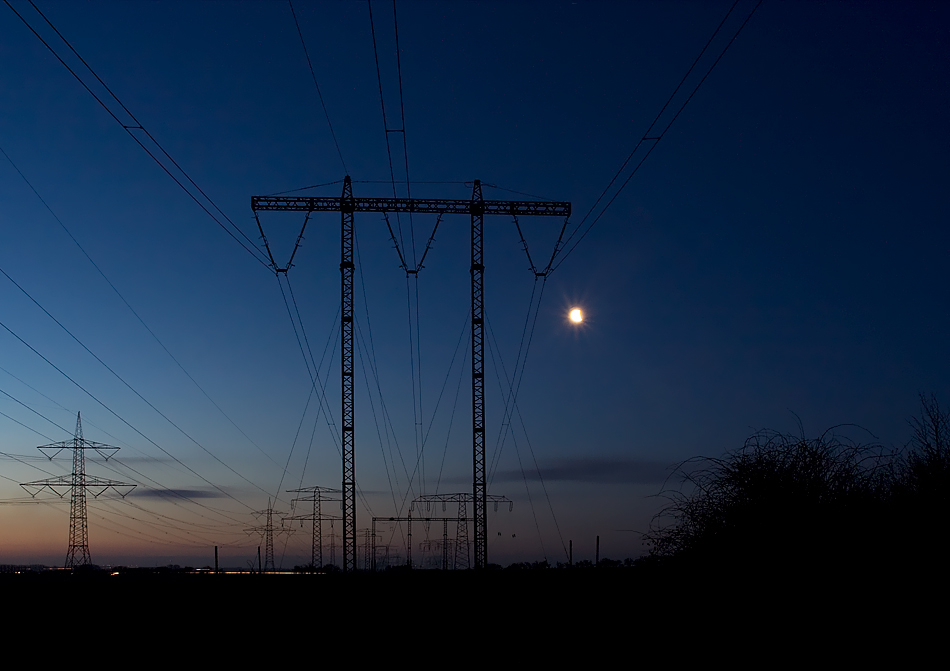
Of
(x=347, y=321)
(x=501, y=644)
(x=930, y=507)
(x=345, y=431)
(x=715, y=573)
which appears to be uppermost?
(x=347, y=321)

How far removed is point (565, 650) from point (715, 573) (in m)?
3.53

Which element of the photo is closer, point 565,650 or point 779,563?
point 779,563

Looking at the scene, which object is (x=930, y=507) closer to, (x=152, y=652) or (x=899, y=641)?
(x=899, y=641)

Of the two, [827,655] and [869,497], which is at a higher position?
[869,497]

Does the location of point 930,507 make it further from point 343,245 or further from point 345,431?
point 343,245

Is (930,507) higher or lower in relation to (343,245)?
lower

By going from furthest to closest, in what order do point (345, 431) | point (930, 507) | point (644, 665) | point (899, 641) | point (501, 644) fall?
1. point (345, 431)
2. point (501, 644)
3. point (644, 665)
4. point (930, 507)
5. point (899, 641)

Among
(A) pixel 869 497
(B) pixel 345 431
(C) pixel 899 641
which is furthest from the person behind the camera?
(B) pixel 345 431

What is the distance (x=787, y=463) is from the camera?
18719mm

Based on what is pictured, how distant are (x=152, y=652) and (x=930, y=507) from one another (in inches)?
588

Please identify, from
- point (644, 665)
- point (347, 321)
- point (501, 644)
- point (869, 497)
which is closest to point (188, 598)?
point (501, 644)

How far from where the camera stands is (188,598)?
2427 cm

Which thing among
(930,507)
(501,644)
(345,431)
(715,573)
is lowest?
(501,644)

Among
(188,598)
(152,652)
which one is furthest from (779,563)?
(188,598)
